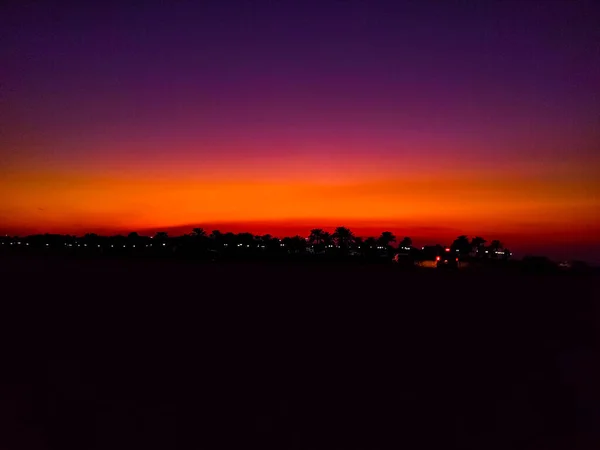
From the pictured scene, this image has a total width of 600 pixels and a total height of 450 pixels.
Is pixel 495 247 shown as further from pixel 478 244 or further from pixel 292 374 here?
pixel 292 374

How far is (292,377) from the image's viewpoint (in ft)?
32.6

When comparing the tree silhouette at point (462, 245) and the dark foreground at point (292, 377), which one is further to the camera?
the tree silhouette at point (462, 245)

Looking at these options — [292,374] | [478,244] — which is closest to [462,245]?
[478,244]

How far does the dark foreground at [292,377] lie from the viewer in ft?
24.3

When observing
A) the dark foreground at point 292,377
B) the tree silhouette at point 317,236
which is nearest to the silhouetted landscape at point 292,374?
the dark foreground at point 292,377

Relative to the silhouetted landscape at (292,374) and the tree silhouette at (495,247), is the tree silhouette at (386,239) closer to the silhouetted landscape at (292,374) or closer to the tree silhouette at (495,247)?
the tree silhouette at (495,247)

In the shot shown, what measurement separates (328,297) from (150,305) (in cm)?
657

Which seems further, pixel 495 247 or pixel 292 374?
pixel 495 247

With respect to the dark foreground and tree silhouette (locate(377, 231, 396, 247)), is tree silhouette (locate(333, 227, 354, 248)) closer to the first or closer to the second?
tree silhouette (locate(377, 231, 396, 247))

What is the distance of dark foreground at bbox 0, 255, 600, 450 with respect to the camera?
292 inches

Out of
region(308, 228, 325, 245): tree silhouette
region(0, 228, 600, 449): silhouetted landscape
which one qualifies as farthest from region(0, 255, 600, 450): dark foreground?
region(308, 228, 325, 245): tree silhouette

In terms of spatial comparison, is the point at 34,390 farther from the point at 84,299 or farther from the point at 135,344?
the point at 84,299

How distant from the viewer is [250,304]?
19.5 metres

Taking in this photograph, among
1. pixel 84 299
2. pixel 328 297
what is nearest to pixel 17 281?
pixel 84 299
